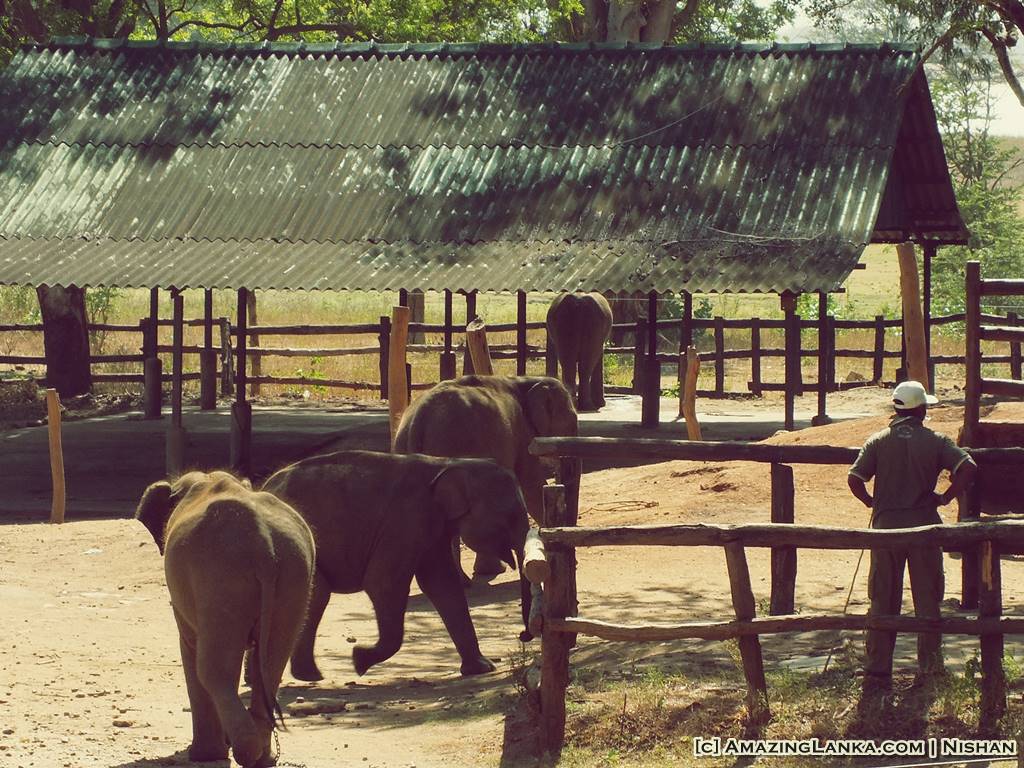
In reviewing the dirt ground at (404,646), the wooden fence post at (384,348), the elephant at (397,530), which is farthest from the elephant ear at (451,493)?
the wooden fence post at (384,348)

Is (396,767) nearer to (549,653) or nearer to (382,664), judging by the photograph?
(549,653)

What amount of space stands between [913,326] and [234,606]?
395 inches

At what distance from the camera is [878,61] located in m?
19.8

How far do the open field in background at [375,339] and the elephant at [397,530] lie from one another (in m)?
15.9

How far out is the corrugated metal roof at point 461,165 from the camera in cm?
1750

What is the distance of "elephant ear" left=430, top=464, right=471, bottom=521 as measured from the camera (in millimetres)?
9922

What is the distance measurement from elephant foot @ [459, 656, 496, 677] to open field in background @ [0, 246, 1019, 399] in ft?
53.1

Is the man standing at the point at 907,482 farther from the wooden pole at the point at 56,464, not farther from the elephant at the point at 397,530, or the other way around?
the wooden pole at the point at 56,464

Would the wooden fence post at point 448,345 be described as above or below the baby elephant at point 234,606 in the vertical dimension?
above

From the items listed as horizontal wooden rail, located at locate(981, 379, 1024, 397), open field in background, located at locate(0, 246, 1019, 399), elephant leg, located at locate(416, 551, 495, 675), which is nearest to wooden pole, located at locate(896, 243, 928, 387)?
horizontal wooden rail, located at locate(981, 379, 1024, 397)

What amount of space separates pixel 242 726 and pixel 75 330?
1898 centimetres

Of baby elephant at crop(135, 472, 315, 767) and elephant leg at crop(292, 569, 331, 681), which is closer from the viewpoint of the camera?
baby elephant at crop(135, 472, 315, 767)

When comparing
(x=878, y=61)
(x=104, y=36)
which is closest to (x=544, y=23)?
(x=104, y=36)

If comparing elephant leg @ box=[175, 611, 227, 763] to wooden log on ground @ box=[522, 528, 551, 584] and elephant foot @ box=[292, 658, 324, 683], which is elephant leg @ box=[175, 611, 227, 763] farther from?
elephant foot @ box=[292, 658, 324, 683]
